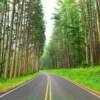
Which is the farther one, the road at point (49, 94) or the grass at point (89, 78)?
the grass at point (89, 78)

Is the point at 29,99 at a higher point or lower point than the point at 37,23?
lower

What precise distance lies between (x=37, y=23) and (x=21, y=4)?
43.7 feet

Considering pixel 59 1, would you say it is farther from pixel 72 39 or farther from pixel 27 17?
pixel 27 17

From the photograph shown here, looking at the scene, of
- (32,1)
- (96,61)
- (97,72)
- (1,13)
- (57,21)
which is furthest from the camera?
(57,21)

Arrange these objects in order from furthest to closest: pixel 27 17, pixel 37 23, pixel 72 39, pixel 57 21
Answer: pixel 57 21 < pixel 72 39 < pixel 37 23 < pixel 27 17

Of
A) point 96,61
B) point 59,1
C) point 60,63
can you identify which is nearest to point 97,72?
point 96,61

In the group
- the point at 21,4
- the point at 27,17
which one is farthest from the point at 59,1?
the point at 21,4

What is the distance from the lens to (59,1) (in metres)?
78.5

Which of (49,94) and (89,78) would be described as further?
(89,78)

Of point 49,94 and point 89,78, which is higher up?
point 89,78

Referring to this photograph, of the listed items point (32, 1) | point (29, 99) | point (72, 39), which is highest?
point (32, 1)

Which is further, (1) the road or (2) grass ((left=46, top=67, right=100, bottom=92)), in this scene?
(2) grass ((left=46, top=67, right=100, bottom=92))

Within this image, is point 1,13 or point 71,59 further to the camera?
point 71,59

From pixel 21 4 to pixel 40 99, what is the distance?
105ft
